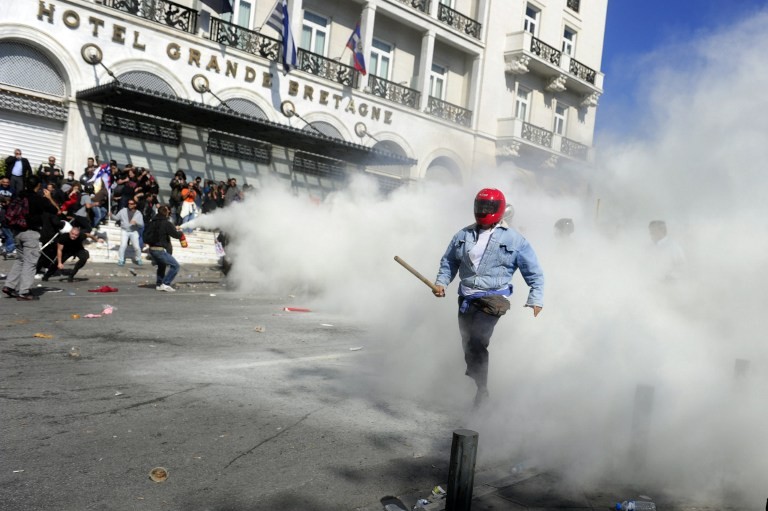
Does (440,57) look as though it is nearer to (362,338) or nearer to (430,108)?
(430,108)

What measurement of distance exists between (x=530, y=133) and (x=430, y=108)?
4.96 meters

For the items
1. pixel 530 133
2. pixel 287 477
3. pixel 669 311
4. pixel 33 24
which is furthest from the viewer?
pixel 530 133

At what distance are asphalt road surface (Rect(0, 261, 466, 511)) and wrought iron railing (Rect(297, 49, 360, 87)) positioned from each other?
47.5 ft

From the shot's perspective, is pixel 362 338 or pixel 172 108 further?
pixel 172 108

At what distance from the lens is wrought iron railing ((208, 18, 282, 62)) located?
59.9 ft

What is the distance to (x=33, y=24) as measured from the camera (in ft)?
49.3

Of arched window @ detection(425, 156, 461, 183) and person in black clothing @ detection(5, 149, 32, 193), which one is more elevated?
arched window @ detection(425, 156, 461, 183)

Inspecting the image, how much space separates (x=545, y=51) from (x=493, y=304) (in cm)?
2459

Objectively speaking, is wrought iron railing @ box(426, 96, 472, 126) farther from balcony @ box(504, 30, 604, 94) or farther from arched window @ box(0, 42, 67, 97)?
arched window @ box(0, 42, 67, 97)

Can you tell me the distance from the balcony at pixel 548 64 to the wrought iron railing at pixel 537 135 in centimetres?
226

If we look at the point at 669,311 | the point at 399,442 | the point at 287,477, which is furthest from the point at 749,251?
the point at 287,477

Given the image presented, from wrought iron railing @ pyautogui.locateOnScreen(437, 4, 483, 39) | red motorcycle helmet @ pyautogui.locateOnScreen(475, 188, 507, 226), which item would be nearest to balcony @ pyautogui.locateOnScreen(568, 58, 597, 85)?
wrought iron railing @ pyautogui.locateOnScreen(437, 4, 483, 39)

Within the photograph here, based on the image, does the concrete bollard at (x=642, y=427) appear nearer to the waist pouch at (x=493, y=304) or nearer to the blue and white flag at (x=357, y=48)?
the waist pouch at (x=493, y=304)

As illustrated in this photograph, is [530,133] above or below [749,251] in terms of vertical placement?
above
